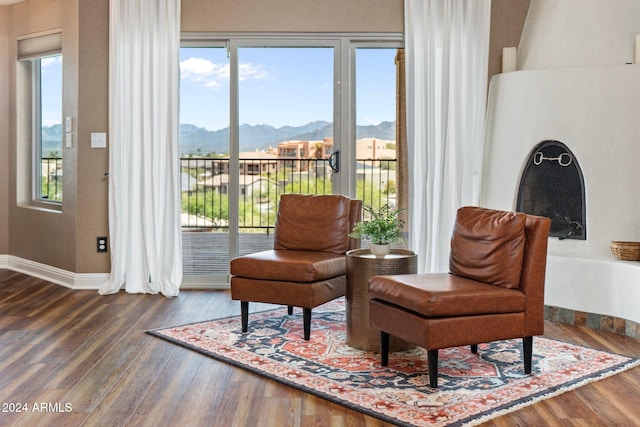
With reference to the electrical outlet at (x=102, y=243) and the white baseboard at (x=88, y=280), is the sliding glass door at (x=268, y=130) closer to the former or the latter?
the white baseboard at (x=88, y=280)

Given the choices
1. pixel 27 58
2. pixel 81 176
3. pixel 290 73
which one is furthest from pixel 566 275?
pixel 27 58

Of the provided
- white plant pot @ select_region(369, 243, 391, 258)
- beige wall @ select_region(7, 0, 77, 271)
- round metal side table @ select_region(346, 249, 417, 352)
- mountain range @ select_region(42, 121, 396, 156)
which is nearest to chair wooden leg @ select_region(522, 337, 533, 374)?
round metal side table @ select_region(346, 249, 417, 352)

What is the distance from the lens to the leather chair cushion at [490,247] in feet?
12.1

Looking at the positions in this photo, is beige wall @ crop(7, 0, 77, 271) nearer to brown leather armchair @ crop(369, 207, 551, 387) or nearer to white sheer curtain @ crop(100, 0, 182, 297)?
white sheer curtain @ crop(100, 0, 182, 297)

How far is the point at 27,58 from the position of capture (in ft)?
21.9

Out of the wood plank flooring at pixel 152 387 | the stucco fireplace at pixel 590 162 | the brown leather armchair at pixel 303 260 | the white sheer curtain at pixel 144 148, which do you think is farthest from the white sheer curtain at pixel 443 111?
the white sheer curtain at pixel 144 148

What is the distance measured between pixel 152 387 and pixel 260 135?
304 centimetres

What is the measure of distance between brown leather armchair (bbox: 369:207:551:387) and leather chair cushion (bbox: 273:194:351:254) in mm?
922

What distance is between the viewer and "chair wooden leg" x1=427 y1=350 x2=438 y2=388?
343 cm

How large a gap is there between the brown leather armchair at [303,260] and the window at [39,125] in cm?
269

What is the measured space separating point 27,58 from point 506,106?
435cm

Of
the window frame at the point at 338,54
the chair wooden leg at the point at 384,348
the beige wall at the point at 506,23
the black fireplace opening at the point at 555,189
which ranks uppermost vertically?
the beige wall at the point at 506,23

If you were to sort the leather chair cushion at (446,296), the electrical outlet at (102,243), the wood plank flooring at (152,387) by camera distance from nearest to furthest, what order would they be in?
the wood plank flooring at (152,387), the leather chair cushion at (446,296), the electrical outlet at (102,243)

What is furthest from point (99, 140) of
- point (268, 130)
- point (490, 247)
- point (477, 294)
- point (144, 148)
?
point (477, 294)
